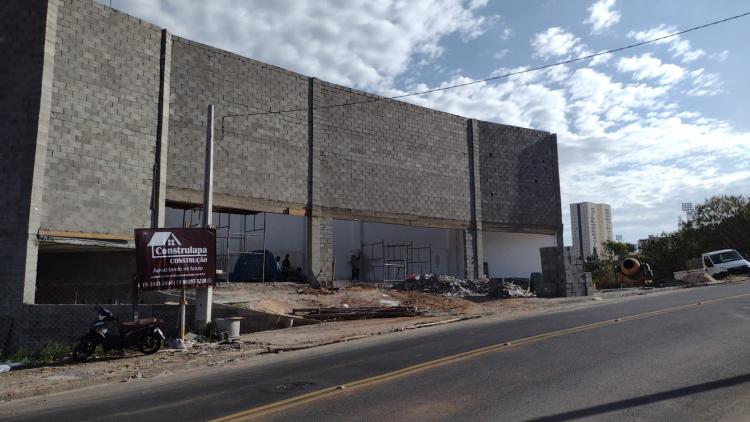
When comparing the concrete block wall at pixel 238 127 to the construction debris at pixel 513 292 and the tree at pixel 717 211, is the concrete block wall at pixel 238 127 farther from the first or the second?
the tree at pixel 717 211

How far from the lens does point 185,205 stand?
940 inches

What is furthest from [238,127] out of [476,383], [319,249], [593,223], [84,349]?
[593,223]

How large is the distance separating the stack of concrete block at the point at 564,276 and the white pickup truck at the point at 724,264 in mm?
13746

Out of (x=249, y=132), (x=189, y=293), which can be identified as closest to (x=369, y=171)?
(x=249, y=132)

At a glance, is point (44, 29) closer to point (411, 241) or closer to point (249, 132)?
point (249, 132)

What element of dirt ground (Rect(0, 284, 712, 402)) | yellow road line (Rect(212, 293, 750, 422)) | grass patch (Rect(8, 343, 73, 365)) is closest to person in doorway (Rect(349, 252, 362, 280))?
dirt ground (Rect(0, 284, 712, 402))

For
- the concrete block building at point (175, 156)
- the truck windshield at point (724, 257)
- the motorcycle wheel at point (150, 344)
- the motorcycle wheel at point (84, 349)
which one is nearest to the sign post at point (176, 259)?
the motorcycle wheel at point (150, 344)

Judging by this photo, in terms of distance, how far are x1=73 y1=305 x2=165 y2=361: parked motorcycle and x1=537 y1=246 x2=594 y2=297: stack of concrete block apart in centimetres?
1840

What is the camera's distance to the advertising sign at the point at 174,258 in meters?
14.4

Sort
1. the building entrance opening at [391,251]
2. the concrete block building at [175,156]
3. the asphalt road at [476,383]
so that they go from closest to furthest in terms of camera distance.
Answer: the asphalt road at [476,383], the concrete block building at [175,156], the building entrance opening at [391,251]

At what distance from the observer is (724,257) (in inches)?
1401

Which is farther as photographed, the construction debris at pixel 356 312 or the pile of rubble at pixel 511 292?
the pile of rubble at pixel 511 292

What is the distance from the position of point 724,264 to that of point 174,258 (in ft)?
110

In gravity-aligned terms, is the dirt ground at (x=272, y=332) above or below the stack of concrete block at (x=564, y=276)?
below
